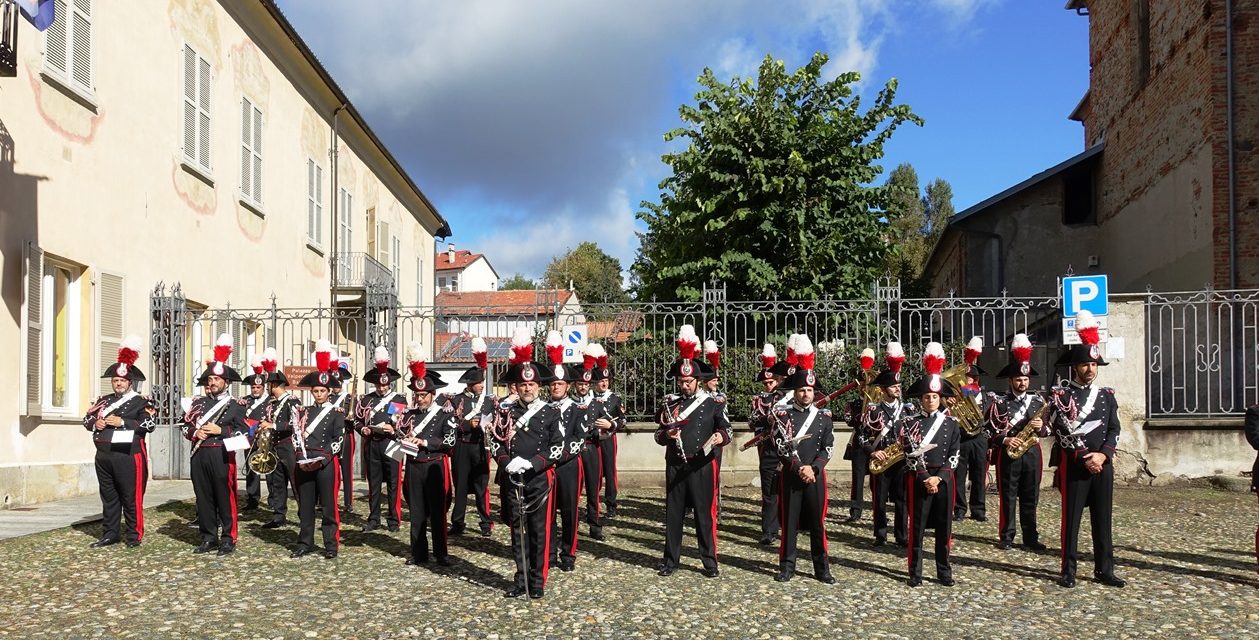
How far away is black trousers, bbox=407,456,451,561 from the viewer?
9094 millimetres

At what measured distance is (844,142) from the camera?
20000mm

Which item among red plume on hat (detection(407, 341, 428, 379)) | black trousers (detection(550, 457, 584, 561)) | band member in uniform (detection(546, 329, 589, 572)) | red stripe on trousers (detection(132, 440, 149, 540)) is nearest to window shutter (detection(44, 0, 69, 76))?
red stripe on trousers (detection(132, 440, 149, 540))

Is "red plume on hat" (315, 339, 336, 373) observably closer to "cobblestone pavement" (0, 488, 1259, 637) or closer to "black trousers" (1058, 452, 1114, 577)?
"cobblestone pavement" (0, 488, 1259, 637)

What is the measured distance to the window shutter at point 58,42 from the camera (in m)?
12.5

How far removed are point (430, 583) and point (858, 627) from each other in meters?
3.46

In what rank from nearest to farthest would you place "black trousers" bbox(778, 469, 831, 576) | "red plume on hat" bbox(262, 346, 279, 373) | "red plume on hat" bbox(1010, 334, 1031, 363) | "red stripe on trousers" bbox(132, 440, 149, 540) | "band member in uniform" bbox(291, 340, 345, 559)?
"black trousers" bbox(778, 469, 831, 576) → "band member in uniform" bbox(291, 340, 345, 559) → "red stripe on trousers" bbox(132, 440, 149, 540) → "red plume on hat" bbox(1010, 334, 1031, 363) → "red plume on hat" bbox(262, 346, 279, 373)

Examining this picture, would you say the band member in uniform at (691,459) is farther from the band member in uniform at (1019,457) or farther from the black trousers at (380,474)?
the black trousers at (380,474)

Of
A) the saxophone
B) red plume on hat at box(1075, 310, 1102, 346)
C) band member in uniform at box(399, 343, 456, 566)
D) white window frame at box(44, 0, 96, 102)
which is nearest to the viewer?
red plume on hat at box(1075, 310, 1102, 346)

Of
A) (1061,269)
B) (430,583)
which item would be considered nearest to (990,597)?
(430,583)

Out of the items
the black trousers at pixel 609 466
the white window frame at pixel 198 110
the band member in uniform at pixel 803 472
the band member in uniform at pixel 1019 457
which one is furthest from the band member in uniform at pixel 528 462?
the white window frame at pixel 198 110

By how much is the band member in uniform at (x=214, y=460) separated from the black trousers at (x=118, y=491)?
71cm

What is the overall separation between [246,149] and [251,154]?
270 mm

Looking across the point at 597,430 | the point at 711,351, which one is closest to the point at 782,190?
the point at 711,351

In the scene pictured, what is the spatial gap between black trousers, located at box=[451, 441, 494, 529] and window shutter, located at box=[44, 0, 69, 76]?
695 cm
